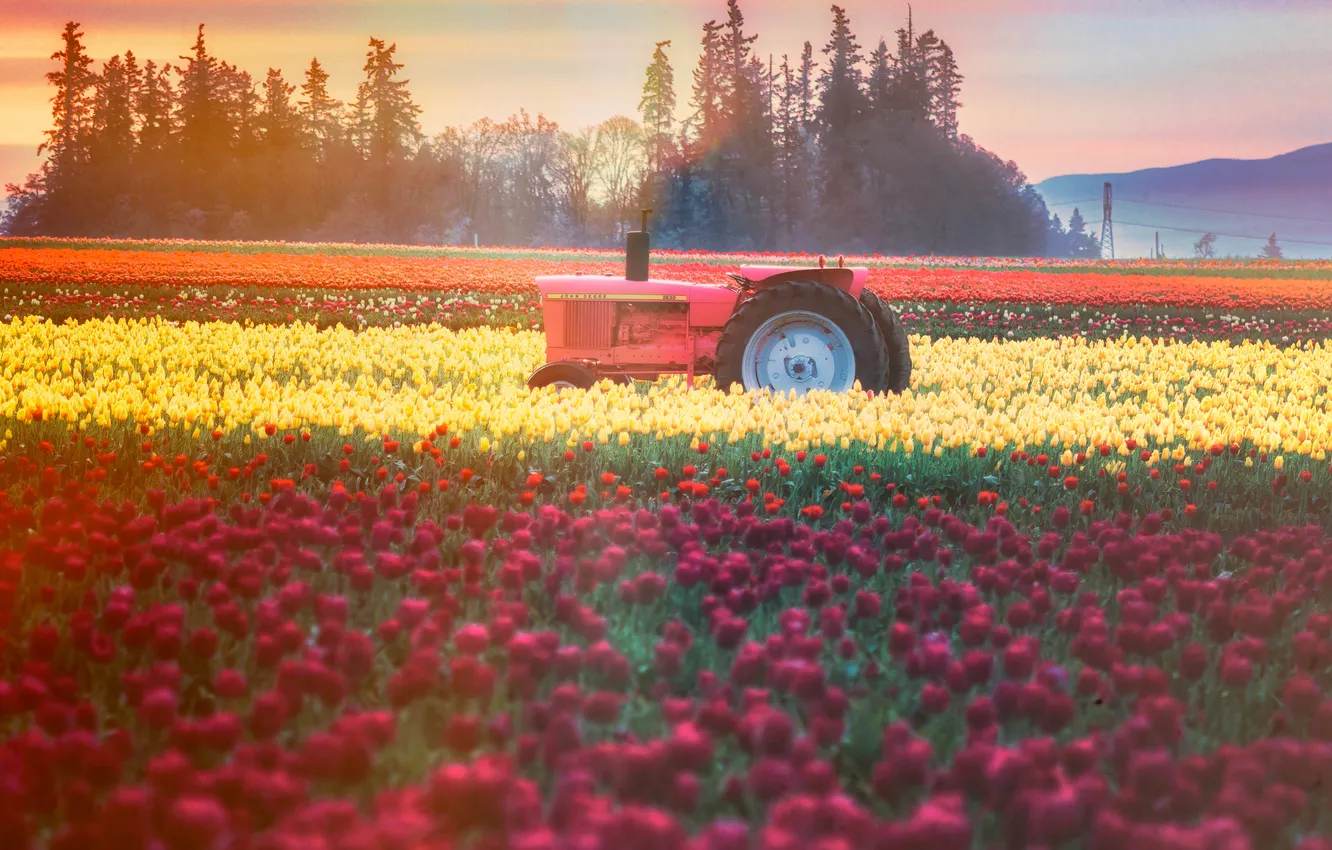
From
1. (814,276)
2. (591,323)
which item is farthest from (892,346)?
(591,323)

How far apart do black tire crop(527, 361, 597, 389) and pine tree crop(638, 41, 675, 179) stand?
5306 cm

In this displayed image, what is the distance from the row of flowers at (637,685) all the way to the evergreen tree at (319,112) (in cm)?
6379

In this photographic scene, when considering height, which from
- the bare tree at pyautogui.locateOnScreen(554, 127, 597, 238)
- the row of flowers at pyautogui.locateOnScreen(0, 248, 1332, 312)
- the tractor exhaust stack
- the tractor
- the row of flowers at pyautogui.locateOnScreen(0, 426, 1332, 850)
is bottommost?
the row of flowers at pyautogui.locateOnScreen(0, 426, 1332, 850)

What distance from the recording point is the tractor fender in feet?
30.3

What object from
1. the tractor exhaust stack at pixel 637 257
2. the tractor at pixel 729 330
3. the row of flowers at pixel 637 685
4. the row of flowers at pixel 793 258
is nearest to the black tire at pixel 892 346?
the tractor at pixel 729 330

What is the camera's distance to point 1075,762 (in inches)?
105

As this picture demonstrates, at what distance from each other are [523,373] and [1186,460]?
5.48m

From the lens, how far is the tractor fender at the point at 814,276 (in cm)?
923

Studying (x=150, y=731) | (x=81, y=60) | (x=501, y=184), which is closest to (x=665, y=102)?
(x=501, y=184)

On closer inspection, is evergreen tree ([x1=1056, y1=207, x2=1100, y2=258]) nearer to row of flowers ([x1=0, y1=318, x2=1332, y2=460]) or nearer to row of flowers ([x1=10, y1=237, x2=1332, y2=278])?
row of flowers ([x1=10, y1=237, x2=1332, y2=278])

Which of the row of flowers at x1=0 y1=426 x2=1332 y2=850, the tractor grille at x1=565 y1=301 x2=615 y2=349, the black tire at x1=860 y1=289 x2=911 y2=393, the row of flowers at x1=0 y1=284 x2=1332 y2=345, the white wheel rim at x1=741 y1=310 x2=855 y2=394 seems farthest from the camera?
the row of flowers at x1=0 y1=284 x2=1332 y2=345

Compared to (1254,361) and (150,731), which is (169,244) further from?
(150,731)

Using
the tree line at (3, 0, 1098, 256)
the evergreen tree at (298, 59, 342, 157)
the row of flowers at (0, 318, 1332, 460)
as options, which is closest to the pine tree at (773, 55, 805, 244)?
the tree line at (3, 0, 1098, 256)

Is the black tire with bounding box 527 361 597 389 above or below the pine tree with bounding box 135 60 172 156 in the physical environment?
below
